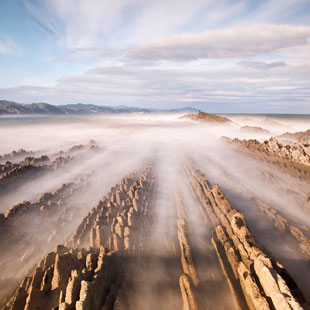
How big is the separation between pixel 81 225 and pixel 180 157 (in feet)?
46.5

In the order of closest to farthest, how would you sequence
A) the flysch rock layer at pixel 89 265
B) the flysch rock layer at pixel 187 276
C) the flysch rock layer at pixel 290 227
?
the flysch rock layer at pixel 89 265
the flysch rock layer at pixel 187 276
the flysch rock layer at pixel 290 227

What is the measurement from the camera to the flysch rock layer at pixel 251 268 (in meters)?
4.42

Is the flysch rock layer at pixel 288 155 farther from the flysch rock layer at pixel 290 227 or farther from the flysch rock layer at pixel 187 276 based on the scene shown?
the flysch rock layer at pixel 187 276

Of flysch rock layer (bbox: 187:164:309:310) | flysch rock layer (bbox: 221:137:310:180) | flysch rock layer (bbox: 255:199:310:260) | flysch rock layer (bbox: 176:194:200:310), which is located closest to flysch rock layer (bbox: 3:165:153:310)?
flysch rock layer (bbox: 176:194:200:310)

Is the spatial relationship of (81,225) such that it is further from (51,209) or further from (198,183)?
(198,183)

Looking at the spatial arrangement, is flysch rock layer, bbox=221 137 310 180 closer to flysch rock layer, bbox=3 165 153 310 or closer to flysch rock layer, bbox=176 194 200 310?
flysch rock layer, bbox=176 194 200 310

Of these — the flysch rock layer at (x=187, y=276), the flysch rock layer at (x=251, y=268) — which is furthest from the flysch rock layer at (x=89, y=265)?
the flysch rock layer at (x=251, y=268)

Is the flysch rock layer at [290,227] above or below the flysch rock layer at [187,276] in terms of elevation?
below

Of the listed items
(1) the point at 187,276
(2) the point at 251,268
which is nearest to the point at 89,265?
(1) the point at 187,276

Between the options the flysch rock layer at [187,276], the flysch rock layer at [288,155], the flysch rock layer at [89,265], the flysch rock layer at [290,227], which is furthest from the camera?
the flysch rock layer at [288,155]

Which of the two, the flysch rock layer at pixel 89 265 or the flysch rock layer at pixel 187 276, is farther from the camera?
the flysch rock layer at pixel 187 276

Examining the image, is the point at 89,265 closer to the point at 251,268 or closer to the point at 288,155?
the point at 251,268

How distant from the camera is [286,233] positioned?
7.92 metres

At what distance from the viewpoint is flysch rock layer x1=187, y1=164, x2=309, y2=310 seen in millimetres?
4422
